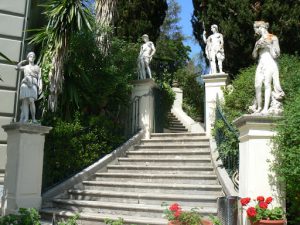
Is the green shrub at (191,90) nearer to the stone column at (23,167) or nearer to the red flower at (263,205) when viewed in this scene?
the stone column at (23,167)

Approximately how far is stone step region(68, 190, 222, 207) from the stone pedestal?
12.0 feet

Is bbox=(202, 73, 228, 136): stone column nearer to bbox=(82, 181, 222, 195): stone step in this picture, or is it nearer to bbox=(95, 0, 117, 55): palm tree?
bbox=(82, 181, 222, 195): stone step

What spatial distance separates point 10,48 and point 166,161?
5116 mm

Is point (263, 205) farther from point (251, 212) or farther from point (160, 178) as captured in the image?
point (160, 178)

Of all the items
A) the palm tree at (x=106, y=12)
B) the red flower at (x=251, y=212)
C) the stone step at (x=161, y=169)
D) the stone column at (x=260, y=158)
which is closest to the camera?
the red flower at (x=251, y=212)

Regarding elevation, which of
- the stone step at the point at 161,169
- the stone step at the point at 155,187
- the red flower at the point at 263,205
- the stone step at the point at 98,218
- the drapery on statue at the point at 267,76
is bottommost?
the stone step at the point at 98,218

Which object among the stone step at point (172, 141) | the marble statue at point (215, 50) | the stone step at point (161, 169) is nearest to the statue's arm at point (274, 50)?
the stone step at point (161, 169)

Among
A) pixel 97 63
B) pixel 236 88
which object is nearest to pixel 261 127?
pixel 236 88

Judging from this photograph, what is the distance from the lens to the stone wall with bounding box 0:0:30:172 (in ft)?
33.9

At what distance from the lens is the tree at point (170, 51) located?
21.0 m

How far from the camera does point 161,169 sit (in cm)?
952

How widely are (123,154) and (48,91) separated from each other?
2624 millimetres

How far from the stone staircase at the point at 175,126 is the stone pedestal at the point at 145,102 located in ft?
10.4

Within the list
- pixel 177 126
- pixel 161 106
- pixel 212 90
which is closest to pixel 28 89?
pixel 212 90
